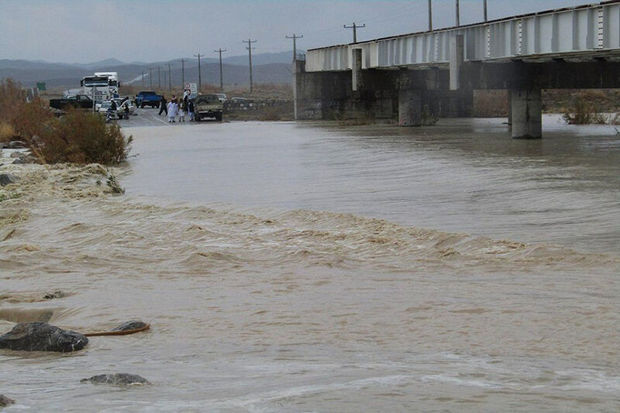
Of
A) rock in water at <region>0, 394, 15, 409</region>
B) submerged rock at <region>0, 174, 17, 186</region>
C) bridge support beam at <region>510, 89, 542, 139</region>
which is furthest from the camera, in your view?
bridge support beam at <region>510, 89, 542, 139</region>

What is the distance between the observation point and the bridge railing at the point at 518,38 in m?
31.1

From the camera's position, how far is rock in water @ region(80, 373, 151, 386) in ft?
26.7

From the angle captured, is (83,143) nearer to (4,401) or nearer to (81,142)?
(81,142)

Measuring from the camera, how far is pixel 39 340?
962 centimetres

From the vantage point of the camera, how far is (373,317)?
439 inches

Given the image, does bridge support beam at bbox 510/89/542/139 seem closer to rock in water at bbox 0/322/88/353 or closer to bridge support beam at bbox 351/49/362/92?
bridge support beam at bbox 351/49/362/92

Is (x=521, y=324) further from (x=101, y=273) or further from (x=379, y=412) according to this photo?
(x=101, y=273)

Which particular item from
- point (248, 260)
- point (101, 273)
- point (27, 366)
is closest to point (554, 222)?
point (248, 260)

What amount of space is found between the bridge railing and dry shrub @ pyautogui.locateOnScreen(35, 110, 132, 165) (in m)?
13.2

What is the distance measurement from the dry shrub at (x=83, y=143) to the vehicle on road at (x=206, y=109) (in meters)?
38.5

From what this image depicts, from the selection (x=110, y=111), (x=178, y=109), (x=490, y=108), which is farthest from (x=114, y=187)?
(x=490, y=108)

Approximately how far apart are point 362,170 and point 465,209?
9379 mm

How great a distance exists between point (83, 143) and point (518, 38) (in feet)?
46.8

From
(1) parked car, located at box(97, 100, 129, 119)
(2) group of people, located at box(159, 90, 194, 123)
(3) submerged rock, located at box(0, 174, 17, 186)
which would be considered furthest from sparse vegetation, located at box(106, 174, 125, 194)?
(2) group of people, located at box(159, 90, 194, 123)
